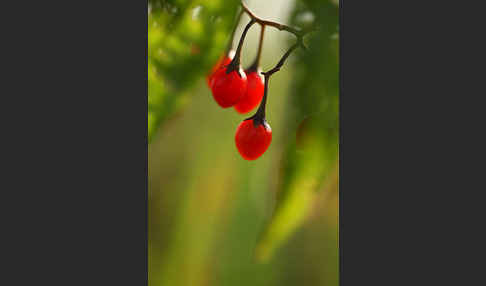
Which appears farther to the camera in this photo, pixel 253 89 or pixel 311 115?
pixel 253 89

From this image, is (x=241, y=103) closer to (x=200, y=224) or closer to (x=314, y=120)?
(x=314, y=120)

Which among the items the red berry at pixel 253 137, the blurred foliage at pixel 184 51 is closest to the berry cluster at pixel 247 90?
the red berry at pixel 253 137

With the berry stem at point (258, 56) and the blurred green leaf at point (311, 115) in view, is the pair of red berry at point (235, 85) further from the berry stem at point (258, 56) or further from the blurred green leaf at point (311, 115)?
the blurred green leaf at point (311, 115)

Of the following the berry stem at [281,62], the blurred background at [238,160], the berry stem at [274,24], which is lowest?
the blurred background at [238,160]

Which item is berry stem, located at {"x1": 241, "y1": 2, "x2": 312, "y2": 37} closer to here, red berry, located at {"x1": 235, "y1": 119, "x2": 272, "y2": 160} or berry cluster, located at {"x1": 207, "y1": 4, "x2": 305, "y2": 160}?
berry cluster, located at {"x1": 207, "y1": 4, "x2": 305, "y2": 160}

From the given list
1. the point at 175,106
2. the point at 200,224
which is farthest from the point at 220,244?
the point at 175,106

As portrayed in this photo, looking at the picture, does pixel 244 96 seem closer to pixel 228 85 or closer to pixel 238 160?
pixel 228 85

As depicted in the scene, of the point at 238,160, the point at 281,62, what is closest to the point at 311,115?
the point at 281,62
